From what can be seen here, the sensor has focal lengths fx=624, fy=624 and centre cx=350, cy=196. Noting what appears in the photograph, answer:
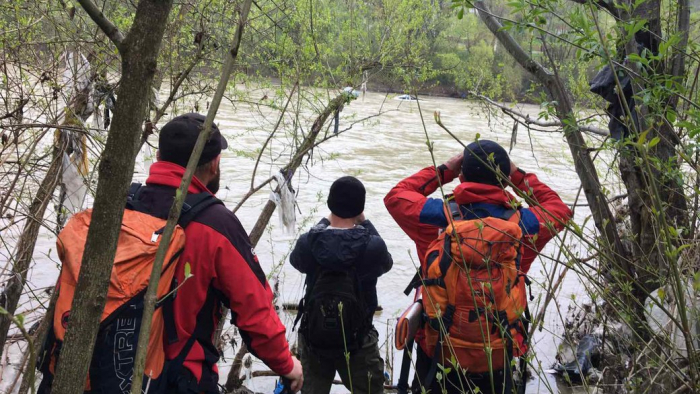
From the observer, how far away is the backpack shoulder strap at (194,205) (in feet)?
6.56

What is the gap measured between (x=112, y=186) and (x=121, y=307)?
95 centimetres

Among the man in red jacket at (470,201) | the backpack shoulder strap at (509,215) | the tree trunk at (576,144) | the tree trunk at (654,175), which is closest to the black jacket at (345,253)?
the man in red jacket at (470,201)

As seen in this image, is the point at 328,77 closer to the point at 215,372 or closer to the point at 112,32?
the point at 215,372

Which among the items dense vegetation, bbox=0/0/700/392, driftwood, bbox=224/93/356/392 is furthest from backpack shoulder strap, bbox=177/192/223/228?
driftwood, bbox=224/93/356/392

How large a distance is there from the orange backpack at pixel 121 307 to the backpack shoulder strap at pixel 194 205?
0.25ft

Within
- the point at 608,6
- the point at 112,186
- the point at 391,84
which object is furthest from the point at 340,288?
the point at 391,84

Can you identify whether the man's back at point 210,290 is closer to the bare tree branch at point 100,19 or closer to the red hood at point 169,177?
the red hood at point 169,177

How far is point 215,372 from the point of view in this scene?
2.14 m

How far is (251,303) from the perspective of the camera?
81.4 inches

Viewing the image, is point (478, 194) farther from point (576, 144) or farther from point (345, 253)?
point (345, 253)

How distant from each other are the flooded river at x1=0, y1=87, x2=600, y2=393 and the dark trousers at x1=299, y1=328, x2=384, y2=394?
1.97ft

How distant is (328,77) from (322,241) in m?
2.69

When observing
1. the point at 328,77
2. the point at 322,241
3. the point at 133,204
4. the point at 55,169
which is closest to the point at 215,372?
the point at 133,204

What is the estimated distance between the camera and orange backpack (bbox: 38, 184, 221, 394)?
1.80 meters
